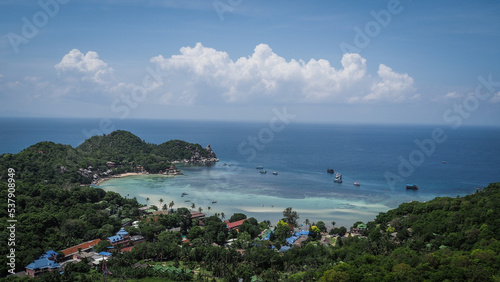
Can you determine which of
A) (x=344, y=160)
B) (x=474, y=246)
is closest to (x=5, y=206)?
(x=474, y=246)

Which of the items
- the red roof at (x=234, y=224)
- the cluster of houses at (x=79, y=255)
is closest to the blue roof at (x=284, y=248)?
the red roof at (x=234, y=224)

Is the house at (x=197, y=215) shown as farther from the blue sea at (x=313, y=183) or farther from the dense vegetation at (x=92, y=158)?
the dense vegetation at (x=92, y=158)

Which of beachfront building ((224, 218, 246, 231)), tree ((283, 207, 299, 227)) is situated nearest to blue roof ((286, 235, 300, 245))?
tree ((283, 207, 299, 227))

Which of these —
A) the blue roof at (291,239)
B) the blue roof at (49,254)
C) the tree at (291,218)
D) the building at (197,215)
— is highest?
the tree at (291,218)

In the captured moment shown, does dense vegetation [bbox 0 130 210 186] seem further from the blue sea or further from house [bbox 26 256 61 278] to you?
house [bbox 26 256 61 278]

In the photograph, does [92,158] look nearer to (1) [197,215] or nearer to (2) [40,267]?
(1) [197,215]

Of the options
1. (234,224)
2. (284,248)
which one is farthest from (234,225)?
(284,248)

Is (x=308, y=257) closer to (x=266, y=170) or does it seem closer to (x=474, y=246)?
(x=474, y=246)
